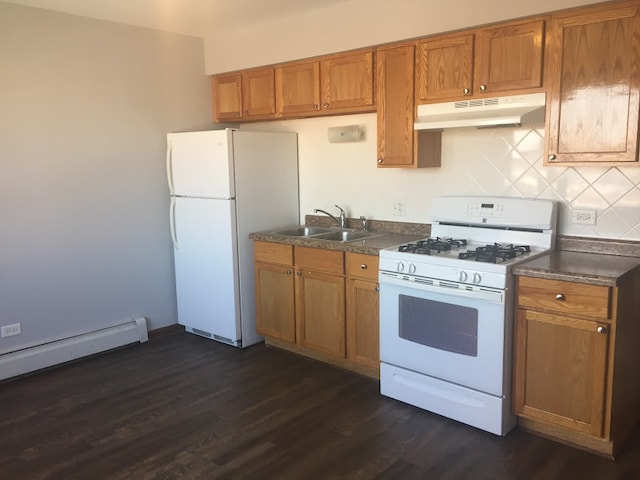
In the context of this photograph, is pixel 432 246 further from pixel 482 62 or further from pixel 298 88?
pixel 298 88

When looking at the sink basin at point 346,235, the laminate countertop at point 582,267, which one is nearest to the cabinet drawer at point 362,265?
Result: the sink basin at point 346,235

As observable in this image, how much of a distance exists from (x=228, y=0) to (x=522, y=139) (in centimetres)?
202

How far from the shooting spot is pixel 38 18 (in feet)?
12.0

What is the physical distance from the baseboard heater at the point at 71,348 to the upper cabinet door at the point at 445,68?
2771mm

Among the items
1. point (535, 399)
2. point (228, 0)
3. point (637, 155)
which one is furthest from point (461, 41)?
point (535, 399)

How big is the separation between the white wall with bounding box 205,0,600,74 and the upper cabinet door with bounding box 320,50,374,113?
0.09 metres

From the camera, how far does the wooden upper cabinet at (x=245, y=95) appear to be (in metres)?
4.26

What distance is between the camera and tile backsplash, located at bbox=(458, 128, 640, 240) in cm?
296

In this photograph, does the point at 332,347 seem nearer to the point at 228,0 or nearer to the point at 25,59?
the point at 228,0

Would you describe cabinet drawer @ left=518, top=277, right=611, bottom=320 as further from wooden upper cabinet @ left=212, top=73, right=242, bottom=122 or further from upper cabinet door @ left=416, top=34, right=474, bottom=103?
wooden upper cabinet @ left=212, top=73, right=242, bottom=122

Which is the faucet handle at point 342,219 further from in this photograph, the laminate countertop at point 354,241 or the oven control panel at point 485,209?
the oven control panel at point 485,209

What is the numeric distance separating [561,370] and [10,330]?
3410mm

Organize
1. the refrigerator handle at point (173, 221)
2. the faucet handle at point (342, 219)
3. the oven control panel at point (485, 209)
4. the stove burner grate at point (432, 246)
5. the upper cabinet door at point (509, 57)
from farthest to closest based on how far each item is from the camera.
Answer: the refrigerator handle at point (173, 221) < the faucet handle at point (342, 219) < the oven control panel at point (485, 209) < the stove burner grate at point (432, 246) < the upper cabinet door at point (509, 57)

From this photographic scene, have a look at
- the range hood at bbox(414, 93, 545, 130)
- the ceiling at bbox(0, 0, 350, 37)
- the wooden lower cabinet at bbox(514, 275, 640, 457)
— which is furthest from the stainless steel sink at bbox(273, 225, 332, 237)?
the wooden lower cabinet at bbox(514, 275, 640, 457)
